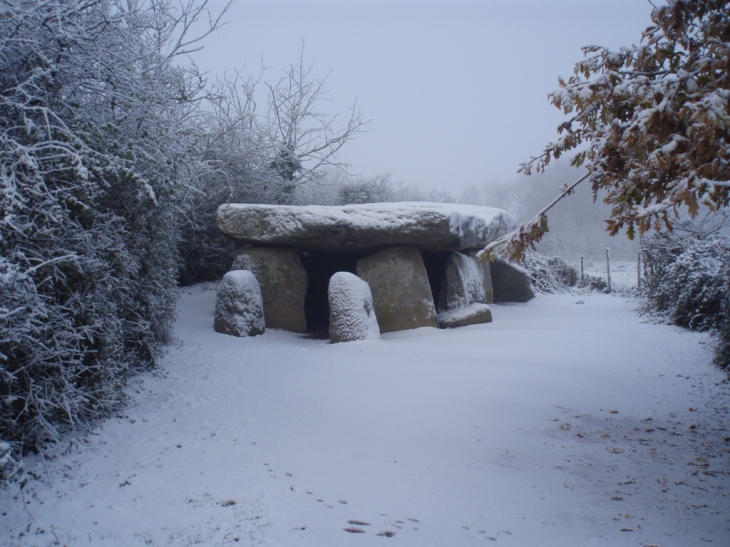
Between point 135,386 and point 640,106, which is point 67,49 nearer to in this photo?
point 135,386

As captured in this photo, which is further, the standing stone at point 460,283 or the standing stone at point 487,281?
the standing stone at point 487,281

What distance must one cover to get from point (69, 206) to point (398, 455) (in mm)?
2739

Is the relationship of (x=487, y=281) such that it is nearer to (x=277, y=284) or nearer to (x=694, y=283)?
(x=694, y=283)

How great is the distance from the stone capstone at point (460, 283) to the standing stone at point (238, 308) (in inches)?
124

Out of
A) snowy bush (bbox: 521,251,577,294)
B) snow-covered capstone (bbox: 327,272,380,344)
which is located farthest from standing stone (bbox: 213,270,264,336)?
snowy bush (bbox: 521,251,577,294)

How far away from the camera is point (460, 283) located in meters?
8.11

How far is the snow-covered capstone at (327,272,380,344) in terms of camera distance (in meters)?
6.11

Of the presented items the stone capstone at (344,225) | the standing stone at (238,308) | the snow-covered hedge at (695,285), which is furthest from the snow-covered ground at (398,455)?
the stone capstone at (344,225)

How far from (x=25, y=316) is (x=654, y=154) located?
3.28 metres

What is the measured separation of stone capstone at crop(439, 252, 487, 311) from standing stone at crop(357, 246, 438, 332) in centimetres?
84

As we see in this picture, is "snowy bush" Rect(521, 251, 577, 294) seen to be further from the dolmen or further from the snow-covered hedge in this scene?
the dolmen

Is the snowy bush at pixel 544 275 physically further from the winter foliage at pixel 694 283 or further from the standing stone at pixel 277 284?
the standing stone at pixel 277 284

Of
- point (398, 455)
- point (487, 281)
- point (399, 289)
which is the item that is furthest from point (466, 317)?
point (398, 455)

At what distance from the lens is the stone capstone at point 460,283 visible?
319 inches
